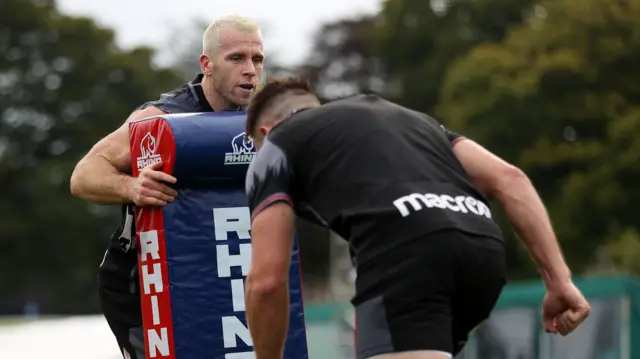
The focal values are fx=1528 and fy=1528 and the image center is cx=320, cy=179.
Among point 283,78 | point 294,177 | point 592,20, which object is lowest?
point 294,177

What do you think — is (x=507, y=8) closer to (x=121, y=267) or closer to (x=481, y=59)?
(x=481, y=59)

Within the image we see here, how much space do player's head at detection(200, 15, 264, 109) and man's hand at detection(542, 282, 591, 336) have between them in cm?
231

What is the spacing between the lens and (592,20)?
2762 centimetres

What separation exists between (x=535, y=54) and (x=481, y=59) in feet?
7.12

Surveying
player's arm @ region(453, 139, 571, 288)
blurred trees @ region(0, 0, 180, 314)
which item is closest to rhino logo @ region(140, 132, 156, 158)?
player's arm @ region(453, 139, 571, 288)

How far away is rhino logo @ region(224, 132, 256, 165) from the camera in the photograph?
6180 millimetres

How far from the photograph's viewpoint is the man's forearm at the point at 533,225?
4.62 metres

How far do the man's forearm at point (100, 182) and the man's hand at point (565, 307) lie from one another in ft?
7.09

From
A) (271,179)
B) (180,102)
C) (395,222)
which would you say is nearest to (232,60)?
(180,102)

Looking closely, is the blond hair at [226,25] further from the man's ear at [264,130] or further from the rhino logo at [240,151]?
the man's ear at [264,130]

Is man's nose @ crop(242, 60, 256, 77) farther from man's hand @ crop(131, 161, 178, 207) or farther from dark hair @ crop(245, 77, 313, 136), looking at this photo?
dark hair @ crop(245, 77, 313, 136)

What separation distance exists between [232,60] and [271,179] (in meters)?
2.09

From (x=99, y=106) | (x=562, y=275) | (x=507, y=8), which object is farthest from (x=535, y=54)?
(x=562, y=275)

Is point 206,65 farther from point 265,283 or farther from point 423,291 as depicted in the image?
point 423,291
